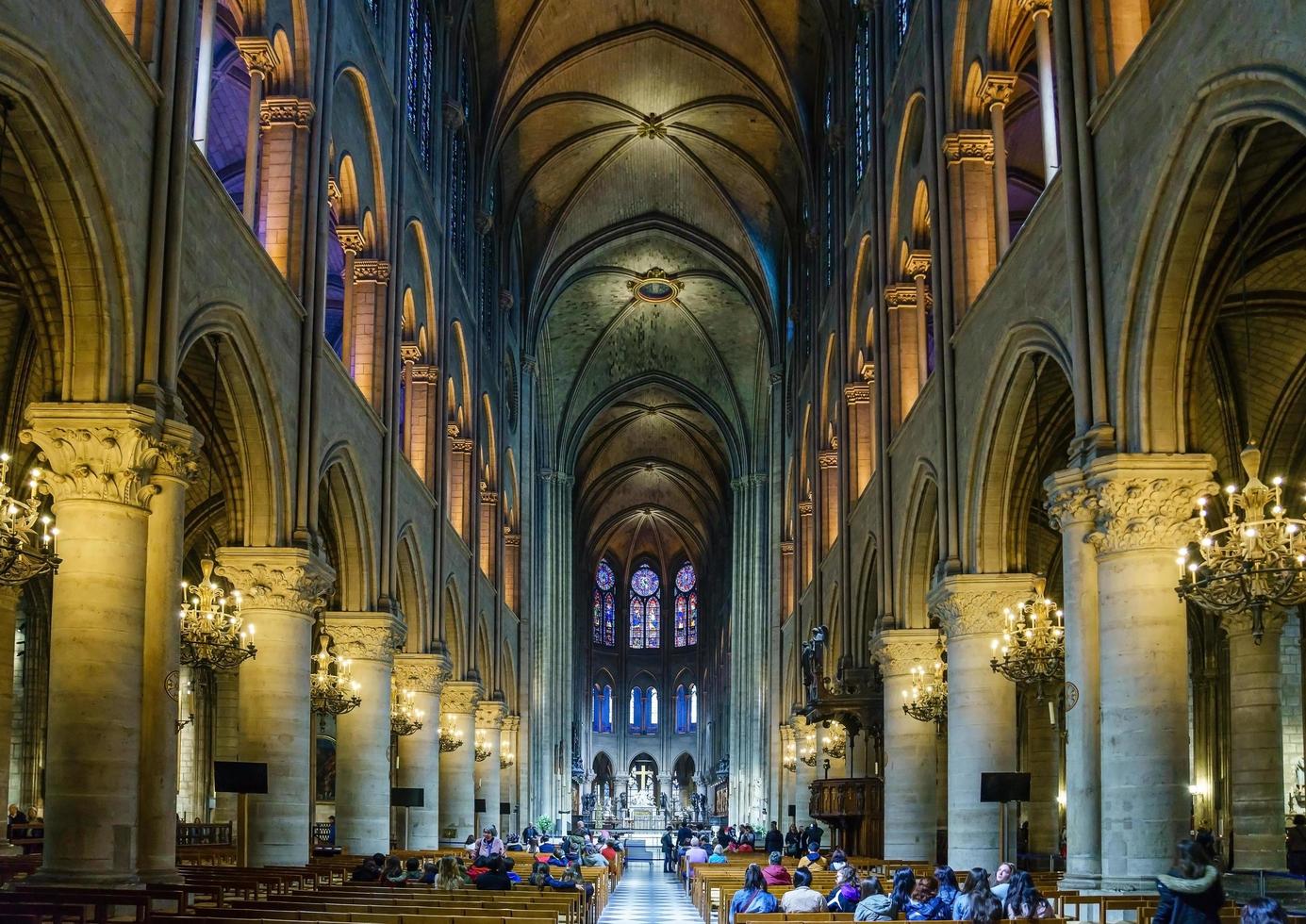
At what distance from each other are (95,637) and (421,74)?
2032 centimetres

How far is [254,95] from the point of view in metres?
19.8

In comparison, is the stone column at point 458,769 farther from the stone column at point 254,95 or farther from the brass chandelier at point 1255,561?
the brass chandelier at point 1255,561

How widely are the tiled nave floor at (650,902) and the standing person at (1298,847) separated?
9294 mm

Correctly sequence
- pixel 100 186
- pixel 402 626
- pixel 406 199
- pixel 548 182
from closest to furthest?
pixel 100 186 → pixel 402 626 → pixel 406 199 → pixel 548 182

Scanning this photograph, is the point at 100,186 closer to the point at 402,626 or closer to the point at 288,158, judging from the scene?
the point at 288,158

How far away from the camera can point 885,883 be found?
18.3 m

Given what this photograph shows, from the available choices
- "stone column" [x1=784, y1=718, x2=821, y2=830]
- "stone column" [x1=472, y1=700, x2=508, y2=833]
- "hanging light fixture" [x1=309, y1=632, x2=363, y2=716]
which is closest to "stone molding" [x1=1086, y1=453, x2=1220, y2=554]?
"hanging light fixture" [x1=309, y1=632, x2=363, y2=716]

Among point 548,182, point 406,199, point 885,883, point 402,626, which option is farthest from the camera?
point 548,182

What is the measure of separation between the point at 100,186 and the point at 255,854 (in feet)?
32.2

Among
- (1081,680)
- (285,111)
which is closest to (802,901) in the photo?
(1081,680)

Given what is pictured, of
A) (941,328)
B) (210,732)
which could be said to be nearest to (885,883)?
(941,328)

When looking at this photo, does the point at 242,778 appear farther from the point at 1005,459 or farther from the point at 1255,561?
the point at 1255,561

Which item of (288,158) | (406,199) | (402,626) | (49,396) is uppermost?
(406,199)

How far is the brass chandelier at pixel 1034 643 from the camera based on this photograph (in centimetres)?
1747
